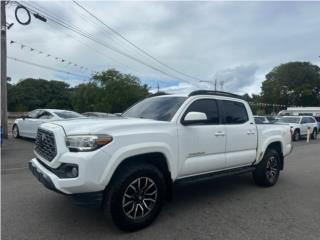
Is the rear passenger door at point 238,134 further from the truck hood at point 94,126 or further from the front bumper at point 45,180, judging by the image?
the front bumper at point 45,180

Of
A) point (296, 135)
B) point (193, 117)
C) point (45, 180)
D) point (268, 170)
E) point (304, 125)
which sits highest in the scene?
point (193, 117)

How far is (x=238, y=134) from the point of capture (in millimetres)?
5664

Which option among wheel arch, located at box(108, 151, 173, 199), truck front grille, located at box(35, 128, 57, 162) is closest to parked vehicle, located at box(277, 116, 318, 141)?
wheel arch, located at box(108, 151, 173, 199)

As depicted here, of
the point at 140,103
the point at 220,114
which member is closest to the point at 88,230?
the point at 140,103

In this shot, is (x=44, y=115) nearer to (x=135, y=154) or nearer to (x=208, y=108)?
(x=208, y=108)

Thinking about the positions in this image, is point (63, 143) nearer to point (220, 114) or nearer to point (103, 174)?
point (103, 174)

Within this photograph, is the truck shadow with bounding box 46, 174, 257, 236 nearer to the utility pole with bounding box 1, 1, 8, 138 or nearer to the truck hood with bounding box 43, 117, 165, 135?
the truck hood with bounding box 43, 117, 165, 135

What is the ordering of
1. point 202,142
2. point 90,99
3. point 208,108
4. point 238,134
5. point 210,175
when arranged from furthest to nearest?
point 90,99 < point 238,134 < point 208,108 < point 210,175 < point 202,142

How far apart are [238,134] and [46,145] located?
132 inches

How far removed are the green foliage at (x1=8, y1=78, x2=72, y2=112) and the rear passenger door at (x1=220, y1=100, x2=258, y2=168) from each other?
226 feet

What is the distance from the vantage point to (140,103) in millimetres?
5812

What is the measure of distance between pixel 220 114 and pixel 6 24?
14807 millimetres

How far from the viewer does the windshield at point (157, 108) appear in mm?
4840

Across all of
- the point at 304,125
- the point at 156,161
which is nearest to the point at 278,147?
the point at 156,161
